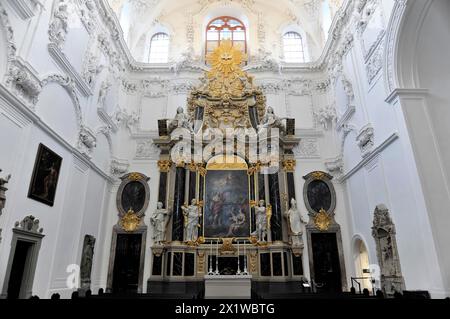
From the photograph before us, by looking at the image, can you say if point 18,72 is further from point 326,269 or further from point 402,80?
point 326,269

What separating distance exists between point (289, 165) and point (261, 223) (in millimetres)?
3346

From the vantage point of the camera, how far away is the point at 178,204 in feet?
45.6

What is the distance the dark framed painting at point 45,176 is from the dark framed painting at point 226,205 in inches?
262

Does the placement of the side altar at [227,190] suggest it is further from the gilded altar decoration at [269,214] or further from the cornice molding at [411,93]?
the cornice molding at [411,93]

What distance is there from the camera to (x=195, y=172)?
14.6m

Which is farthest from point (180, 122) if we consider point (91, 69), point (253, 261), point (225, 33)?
point (225, 33)

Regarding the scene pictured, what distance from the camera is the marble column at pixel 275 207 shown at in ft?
44.3

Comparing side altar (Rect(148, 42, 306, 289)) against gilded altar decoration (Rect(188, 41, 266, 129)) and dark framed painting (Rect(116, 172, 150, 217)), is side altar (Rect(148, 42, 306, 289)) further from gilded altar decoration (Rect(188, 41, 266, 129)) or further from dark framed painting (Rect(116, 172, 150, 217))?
dark framed painting (Rect(116, 172, 150, 217))

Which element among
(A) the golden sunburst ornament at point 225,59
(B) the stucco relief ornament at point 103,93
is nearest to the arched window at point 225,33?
(A) the golden sunburst ornament at point 225,59

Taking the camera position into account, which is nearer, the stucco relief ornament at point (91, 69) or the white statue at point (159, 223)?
the stucco relief ornament at point (91, 69)

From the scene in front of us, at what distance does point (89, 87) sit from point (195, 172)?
6002mm

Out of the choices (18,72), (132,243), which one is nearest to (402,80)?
(18,72)

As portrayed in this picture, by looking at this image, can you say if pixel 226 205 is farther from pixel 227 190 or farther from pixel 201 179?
pixel 201 179

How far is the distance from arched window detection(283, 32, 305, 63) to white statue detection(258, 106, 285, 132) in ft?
15.4
